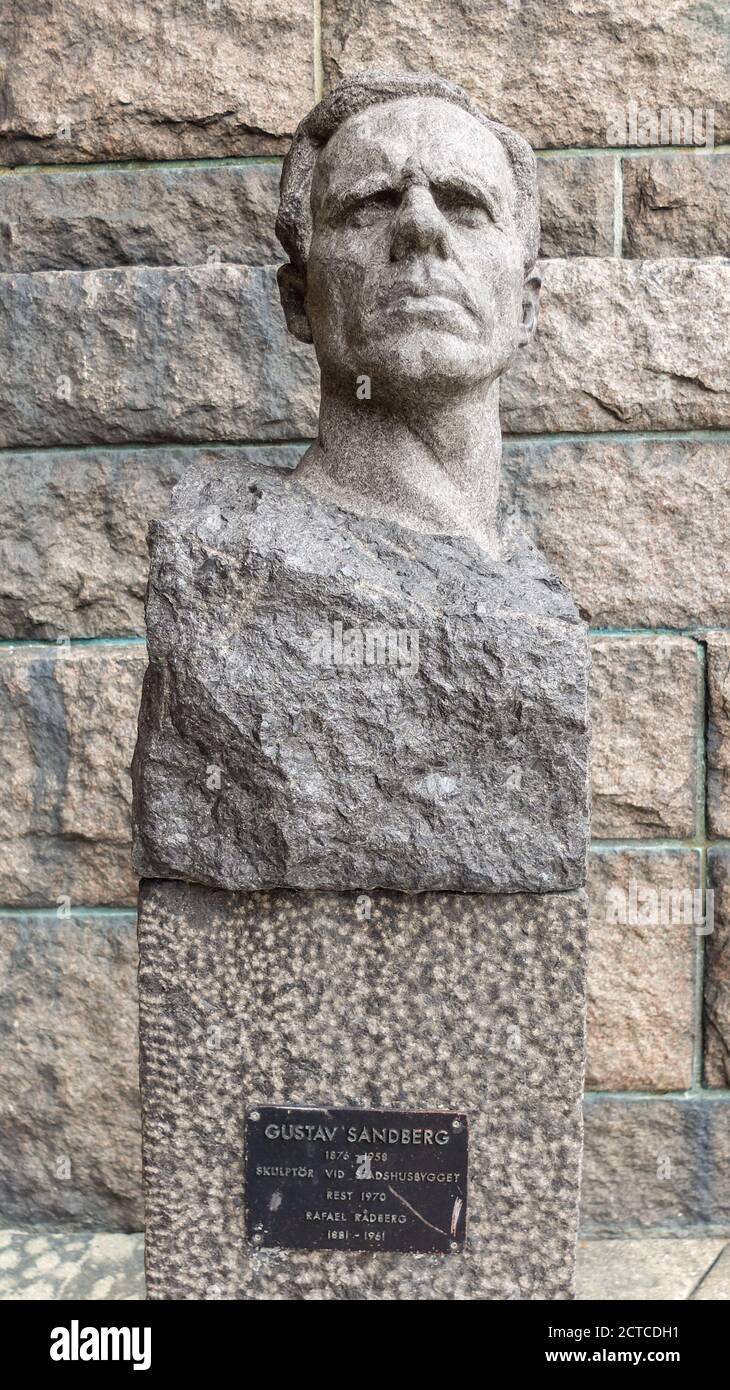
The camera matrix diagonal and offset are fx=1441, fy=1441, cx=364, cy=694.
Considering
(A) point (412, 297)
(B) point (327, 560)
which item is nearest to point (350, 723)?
(B) point (327, 560)

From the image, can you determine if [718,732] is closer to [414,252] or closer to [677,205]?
[677,205]

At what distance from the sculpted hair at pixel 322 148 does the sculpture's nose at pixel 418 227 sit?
0.22 m

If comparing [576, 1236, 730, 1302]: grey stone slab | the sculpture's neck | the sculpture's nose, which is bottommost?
[576, 1236, 730, 1302]: grey stone slab

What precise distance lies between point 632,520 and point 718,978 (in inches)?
37.4

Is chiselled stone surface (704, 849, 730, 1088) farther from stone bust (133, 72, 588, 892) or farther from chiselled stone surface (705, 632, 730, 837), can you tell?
stone bust (133, 72, 588, 892)

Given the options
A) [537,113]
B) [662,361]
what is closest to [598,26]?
[537,113]

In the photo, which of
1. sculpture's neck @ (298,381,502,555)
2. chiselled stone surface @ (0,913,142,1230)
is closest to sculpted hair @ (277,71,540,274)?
sculpture's neck @ (298,381,502,555)

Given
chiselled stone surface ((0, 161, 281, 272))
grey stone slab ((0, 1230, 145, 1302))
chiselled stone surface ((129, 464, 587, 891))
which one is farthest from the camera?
chiselled stone surface ((0, 161, 281, 272))

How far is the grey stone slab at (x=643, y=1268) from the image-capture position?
2756 mm

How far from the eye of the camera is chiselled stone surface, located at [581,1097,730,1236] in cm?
298

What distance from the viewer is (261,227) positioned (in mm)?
2861

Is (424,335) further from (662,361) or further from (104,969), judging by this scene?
(104,969)

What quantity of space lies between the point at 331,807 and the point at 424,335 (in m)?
0.65
